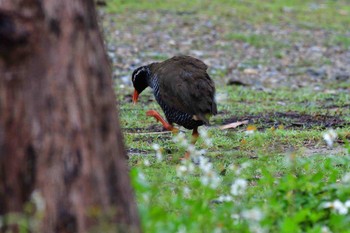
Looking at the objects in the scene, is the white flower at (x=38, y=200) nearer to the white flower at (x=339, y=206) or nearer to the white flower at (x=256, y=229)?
the white flower at (x=256, y=229)

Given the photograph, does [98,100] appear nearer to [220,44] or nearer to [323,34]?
[220,44]

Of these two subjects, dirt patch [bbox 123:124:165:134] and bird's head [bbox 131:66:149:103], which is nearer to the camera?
bird's head [bbox 131:66:149:103]

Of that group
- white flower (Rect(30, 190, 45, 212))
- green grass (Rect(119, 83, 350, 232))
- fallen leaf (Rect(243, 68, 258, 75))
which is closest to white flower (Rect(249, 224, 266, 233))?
green grass (Rect(119, 83, 350, 232))

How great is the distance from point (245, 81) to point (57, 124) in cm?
1004

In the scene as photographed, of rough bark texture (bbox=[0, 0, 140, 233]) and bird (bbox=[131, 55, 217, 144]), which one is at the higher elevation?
rough bark texture (bbox=[0, 0, 140, 233])

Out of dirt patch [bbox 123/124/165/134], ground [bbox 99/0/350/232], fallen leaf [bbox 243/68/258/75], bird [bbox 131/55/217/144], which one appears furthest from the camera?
fallen leaf [bbox 243/68/258/75]

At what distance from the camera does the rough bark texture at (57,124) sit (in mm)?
3824

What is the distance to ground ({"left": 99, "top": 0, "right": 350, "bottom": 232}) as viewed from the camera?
6.52 meters

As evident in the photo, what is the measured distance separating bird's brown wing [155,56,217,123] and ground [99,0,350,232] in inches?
14.0

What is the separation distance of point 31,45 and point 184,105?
4292 mm

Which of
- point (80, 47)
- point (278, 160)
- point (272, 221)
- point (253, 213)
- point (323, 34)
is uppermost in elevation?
point (80, 47)

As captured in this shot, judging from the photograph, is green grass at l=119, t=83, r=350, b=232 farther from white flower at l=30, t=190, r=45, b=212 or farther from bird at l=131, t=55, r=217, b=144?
white flower at l=30, t=190, r=45, b=212

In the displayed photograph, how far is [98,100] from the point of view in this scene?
3934mm

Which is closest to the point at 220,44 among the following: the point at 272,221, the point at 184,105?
the point at 184,105
